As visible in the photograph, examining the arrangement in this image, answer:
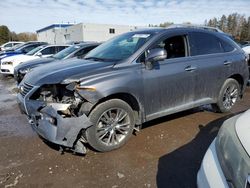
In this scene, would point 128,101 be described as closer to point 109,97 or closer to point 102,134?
point 109,97

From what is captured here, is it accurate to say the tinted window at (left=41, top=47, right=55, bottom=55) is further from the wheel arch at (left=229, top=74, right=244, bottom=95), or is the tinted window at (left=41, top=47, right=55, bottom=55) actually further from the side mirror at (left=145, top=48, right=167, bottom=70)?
the side mirror at (left=145, top=48, right=167, bottom=70)

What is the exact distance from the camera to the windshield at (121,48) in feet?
13.8

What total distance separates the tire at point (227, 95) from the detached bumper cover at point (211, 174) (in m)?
3.48

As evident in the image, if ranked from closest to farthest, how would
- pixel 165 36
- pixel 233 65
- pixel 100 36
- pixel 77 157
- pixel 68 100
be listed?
pixel 68 100 < pixel 77 157 < pixel 165 36 < pixel 233 65 < pixel 100 36

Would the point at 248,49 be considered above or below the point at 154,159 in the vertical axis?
above

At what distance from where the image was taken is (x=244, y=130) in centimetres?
184

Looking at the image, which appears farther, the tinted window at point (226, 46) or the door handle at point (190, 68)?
Answer: the tinted window at point (226, 46)

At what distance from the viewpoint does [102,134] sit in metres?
3.71

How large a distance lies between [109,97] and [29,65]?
582 cm

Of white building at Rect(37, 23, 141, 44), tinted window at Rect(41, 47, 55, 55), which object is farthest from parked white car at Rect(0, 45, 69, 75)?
white building at Rect(37, 23, 141, 44)

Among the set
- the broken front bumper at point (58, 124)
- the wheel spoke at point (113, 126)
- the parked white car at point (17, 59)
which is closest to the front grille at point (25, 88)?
the broken front bumper at point (58, 124)

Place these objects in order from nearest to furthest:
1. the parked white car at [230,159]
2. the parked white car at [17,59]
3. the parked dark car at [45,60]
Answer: the parked white car at [230,159] → the parked dark car at [45,60] → the parked white car at [17,59]

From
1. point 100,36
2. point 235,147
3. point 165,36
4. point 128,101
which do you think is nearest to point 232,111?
point 165,36

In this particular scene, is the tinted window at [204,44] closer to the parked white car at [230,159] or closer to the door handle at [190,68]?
the door handle at [190,68]
